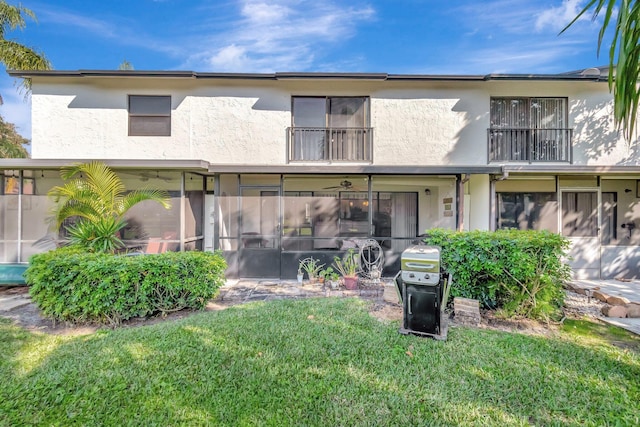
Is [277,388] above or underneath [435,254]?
underneath

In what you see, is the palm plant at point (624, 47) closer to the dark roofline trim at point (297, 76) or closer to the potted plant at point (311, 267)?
the dark roofline trim at point (297, 76)

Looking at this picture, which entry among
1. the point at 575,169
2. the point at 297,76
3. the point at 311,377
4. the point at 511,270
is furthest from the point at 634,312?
the point at 297,76

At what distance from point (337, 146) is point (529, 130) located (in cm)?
596

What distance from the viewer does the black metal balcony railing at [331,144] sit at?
341 inches

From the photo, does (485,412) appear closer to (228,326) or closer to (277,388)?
(277,388)

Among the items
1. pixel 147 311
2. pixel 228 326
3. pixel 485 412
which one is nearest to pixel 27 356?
pixel 147 311

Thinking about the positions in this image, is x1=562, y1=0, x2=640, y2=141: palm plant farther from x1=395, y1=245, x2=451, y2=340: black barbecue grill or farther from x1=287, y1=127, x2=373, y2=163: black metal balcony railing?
x1=287, y1=127, x2=373, y2=163: black metal balcony railing

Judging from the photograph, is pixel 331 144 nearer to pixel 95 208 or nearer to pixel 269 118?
pixel 269 118

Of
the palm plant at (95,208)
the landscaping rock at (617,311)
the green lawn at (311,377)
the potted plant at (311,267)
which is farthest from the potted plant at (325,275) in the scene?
the landscaping rock at (617,311)

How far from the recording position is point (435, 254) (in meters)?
3.87

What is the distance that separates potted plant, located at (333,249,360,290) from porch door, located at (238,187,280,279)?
1.75m

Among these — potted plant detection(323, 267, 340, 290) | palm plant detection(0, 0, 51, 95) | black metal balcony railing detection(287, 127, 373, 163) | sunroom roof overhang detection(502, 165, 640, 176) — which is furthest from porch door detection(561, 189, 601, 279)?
palm plant detection(0, 0, 51, 95)

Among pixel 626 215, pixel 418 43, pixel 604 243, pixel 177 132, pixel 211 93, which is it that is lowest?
pixel 604 243

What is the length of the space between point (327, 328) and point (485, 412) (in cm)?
212
